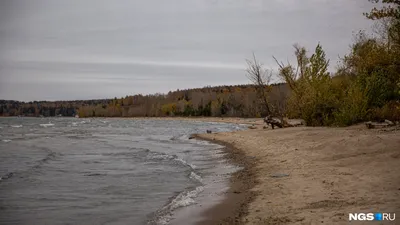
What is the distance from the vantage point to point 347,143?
664 inches

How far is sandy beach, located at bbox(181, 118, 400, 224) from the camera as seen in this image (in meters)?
8.07

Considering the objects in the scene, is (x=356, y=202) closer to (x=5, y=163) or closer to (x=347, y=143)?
(x=347, y=143)

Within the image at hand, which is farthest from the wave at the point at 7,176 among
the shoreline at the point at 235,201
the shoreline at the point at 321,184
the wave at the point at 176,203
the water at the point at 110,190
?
the shoreline at the point at 321,184

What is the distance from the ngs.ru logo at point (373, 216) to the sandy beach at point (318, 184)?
0.66 feet

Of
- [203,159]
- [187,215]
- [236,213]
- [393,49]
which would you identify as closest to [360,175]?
[236,213]

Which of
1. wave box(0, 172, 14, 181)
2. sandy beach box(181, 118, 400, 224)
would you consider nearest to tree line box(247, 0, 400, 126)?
sandy beach box(181, 118, 400, 224)

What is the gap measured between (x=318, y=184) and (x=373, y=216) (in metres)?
3.82

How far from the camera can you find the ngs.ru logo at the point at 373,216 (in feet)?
22.4

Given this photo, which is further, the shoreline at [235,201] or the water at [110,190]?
the water at [110,190]

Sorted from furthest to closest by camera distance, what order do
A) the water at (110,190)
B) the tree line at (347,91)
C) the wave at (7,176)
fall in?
the tree line at (347,91) → the wave at (7,176) → the water at (110,190)

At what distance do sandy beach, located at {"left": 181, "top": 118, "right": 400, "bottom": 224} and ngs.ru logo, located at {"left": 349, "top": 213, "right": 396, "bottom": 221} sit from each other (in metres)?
0.20

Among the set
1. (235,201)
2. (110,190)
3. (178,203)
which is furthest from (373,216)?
(110,190)

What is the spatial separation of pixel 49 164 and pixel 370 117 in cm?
2315

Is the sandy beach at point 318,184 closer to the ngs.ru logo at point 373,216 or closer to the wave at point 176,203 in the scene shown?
the ngs.ru logo at point 373,216
